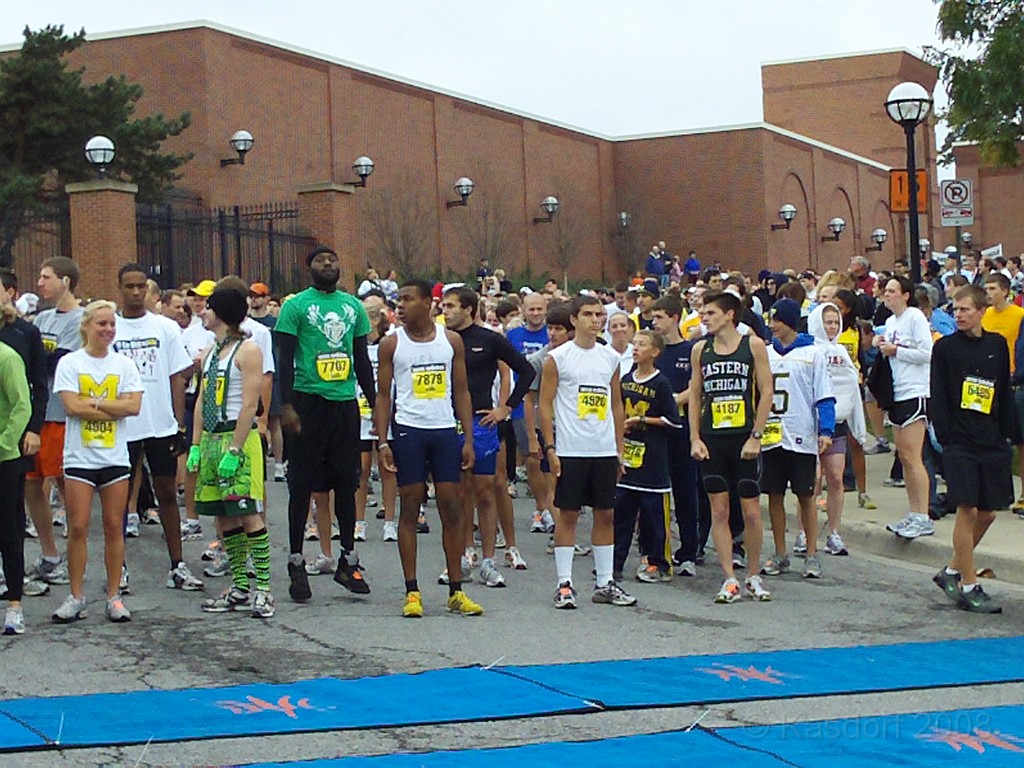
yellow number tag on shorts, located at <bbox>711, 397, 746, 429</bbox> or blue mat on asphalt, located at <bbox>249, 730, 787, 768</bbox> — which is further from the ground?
yellow number tag on shorts, located at <bbox>711, 397, 746, 429</bbox>

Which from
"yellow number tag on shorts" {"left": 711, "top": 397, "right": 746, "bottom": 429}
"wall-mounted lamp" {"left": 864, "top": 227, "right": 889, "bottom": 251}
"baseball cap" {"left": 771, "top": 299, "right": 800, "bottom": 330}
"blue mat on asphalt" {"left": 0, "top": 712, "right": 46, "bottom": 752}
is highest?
"wall-mounted lamp" {"left": 864, "top": 227, "right": 889, "bottom": 251}

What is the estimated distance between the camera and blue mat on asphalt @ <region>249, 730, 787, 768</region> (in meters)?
6.51

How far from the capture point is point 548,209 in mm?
58094

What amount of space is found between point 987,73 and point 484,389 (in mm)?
19757

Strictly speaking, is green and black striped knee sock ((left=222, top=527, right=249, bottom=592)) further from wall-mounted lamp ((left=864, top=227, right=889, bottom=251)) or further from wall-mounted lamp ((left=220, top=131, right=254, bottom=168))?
wall-mounted lamp ((left=864, top=227, right=889, bottom=251))

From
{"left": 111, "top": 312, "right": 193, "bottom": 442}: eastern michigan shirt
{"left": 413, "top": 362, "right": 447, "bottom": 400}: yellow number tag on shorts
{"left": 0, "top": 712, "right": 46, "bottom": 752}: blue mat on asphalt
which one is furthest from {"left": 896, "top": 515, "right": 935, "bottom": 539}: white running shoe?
{"left": 0, "top": 712, "right": 46, "bottom": 752}: blue mat on asphalt

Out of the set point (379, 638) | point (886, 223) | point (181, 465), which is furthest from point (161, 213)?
point (886, 223)

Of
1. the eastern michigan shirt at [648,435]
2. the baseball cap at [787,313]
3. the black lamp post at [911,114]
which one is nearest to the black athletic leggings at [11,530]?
the eastern michigan shirt at [648,435]

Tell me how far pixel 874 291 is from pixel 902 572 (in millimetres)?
11658

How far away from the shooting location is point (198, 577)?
1170 cm

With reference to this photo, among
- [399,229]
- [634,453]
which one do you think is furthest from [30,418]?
[399,229]

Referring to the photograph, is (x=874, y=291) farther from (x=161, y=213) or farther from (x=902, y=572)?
(x=161, y=213)

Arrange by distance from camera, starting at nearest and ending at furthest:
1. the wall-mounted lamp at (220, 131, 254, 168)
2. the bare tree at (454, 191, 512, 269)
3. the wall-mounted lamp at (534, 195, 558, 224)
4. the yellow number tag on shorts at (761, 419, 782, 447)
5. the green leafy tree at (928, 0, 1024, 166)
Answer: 1. the yellow number tag on shorts at (761, 419, 782, 447)
2. the green leafy tree at (928, 0, 1024, 166)
3. the wall-mounted lamp at (220, 131, 254, 168)
4. the bare tree at (454, 191, 512, 269)
5. the wall-mounted lamp at (534, 195, 558, 224)

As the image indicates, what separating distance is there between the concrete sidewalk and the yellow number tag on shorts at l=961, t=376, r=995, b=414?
192 centimetres
